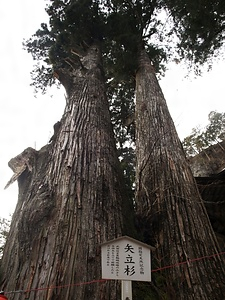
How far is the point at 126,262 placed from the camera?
1832mm

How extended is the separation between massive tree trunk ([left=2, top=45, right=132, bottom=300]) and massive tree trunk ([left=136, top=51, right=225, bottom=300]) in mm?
519

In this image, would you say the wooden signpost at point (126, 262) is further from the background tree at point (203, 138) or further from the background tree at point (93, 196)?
the background tree at point (203, 138)

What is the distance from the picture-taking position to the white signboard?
1790mm

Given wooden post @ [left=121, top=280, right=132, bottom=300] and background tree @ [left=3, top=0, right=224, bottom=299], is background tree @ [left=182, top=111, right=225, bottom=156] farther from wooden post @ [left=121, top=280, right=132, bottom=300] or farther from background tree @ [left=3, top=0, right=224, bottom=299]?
wooden post @ [left=121, top=280, right=132, bottom=300]

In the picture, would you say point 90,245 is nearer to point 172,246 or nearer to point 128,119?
point 172,246

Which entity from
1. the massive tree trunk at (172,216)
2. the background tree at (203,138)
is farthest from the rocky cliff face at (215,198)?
the background tree at (203,138)

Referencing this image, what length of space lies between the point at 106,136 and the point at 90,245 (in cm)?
180

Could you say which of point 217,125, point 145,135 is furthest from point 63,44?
point 217,125

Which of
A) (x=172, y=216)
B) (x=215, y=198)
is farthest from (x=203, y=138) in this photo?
(x=172, y=216)

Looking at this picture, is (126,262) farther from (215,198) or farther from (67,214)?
(215,198)

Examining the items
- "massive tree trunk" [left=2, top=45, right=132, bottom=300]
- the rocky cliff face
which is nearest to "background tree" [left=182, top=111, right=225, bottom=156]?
the rocky cliff face

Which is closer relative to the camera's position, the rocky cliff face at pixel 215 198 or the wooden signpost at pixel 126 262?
the wooden signpost at pixel 126 262

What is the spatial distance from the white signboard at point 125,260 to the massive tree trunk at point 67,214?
1.02 feet

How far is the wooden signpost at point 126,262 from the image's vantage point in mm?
1776
